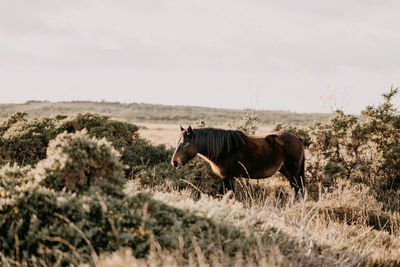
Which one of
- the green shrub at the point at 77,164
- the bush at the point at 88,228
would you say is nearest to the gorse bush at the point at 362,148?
the bush at the point at 88,228

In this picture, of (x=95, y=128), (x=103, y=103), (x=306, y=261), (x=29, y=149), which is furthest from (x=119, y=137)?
(x=103, y=103)

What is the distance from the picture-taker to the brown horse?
6777 millimetres

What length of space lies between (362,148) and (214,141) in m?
5.29

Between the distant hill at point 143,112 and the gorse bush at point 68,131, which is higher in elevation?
the distant hill at point 143,112

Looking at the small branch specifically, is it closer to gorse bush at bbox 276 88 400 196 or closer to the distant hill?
gorse bush at bbox 276 88 400 196

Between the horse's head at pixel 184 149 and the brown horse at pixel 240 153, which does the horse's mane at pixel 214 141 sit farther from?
the horse's head at pixel 184 149

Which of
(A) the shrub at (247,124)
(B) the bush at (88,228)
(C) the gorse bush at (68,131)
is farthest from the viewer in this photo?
(A) the shrub at (247,124)

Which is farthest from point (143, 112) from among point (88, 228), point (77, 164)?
point (88, 228)

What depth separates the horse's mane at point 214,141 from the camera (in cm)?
679

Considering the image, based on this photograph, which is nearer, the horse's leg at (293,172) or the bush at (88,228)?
the bush at (88,228)

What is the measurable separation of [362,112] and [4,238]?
31.8 feet

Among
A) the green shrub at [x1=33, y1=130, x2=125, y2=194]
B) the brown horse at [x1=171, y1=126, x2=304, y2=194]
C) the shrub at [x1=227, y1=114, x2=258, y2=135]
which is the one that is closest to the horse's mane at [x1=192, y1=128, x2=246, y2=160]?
the brown horse at [x1=171, y1=126, x2=304, y2=194]

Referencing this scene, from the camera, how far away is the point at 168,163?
914cm

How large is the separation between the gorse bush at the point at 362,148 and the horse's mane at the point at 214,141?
3664 mm
